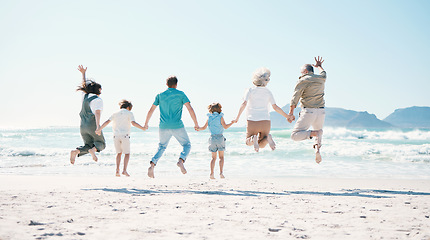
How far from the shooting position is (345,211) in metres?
5.17

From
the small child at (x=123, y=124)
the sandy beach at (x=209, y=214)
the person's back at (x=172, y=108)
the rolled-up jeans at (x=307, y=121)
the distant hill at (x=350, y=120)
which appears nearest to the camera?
the sandy beach at (x=209, y=214)

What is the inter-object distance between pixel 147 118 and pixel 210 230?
4251 millimetres

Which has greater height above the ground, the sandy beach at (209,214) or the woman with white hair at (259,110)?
the woman with white hair at (259,110)

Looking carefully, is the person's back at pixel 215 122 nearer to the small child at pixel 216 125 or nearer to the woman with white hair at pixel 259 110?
the small child at pixel 216 125

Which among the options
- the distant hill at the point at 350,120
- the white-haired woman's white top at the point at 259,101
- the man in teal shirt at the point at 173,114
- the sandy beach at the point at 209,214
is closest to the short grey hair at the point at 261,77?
the white-haired woman's white top at the point at 259,101

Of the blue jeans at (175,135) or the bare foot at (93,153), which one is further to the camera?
the bare foot at (93,153)

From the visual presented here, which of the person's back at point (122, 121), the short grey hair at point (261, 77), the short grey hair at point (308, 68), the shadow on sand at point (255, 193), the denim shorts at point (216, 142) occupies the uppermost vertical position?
the short grey hair at point (308, 68)

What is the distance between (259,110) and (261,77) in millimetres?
704

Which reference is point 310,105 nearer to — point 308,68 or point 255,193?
point 308,68

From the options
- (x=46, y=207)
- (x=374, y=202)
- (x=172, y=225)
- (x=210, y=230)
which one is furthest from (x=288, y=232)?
(x=46, y=207)

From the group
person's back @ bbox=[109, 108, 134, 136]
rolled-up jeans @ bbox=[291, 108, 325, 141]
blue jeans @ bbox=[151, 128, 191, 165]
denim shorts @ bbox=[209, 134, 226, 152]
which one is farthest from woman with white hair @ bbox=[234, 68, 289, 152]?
person's back @ bbox=[109, 108, 134, 136]

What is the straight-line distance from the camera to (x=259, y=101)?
7.65m

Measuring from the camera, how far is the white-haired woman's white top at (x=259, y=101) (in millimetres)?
7625

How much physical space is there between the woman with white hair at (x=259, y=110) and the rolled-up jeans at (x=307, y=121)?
0.35 metres
